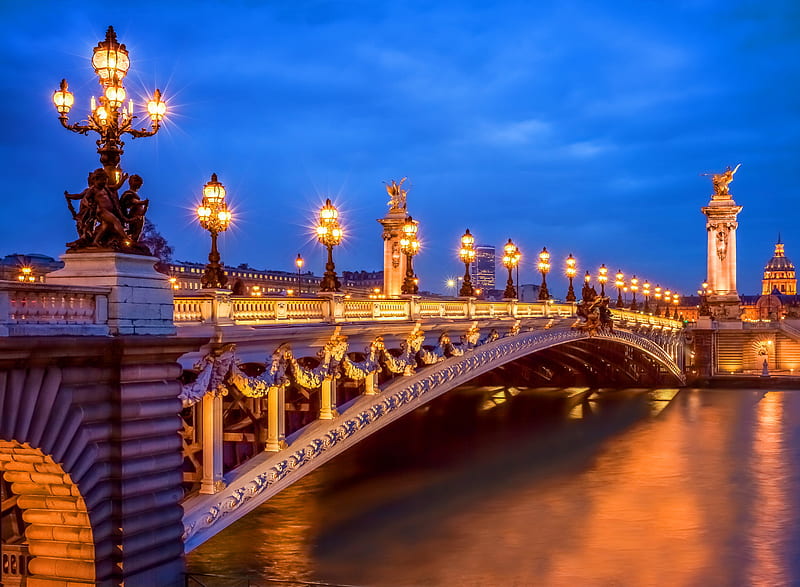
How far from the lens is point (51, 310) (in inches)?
534

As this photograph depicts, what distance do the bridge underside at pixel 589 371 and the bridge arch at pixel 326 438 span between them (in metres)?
28.2

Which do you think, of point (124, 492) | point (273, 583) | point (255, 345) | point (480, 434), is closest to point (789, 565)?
point (273, 583)

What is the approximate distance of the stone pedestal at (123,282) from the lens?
572 inches

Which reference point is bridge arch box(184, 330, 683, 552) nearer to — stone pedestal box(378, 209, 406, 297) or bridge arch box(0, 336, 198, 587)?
bridge arch box(0, 336, 198, 587)

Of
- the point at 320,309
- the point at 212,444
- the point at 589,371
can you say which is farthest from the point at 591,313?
the point at 212,444

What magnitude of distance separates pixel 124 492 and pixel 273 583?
6.93 meters

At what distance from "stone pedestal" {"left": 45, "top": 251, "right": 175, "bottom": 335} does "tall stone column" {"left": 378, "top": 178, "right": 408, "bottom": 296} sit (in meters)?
30.6

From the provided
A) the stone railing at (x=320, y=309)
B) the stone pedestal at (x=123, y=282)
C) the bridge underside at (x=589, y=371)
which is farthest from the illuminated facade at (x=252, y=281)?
the bridge underside at (x=589, y=371)

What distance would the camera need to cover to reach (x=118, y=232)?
14.7 m

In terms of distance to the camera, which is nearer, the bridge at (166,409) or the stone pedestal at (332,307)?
the bridge at (166,409)

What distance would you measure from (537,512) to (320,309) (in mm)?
9946

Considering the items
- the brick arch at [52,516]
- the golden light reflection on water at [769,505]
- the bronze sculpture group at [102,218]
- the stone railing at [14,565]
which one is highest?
the bronze sculpture group at [102,218]

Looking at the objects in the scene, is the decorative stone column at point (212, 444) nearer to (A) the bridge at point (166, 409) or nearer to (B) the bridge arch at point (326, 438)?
(A) the bridge at point (166, 409)

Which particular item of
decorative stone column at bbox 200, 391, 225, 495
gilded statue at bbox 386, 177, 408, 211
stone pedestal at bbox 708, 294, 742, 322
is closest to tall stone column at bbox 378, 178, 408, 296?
gilded statue at bbox 386, 177, 408, 211
